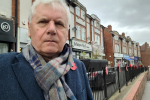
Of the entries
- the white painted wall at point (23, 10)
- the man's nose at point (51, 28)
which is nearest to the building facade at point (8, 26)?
the white painted wall at point (23, 10)

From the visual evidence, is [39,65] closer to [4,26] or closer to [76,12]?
[4,26]

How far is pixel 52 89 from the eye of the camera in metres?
0.88

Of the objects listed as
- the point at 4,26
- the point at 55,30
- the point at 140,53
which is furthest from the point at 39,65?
the point at 140,53

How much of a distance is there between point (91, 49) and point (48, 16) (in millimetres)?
16639

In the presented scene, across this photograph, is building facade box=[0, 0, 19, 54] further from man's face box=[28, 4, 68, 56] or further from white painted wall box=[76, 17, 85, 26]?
white painted wall box=[76, 17, 85, 26]

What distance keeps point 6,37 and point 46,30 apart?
298 inches

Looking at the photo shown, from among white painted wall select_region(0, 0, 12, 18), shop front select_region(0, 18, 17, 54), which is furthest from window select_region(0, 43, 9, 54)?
white painted wall select_region(0, 0, 12, 18)

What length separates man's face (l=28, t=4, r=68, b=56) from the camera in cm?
95

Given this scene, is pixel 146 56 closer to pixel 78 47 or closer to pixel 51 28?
pixel 78 47

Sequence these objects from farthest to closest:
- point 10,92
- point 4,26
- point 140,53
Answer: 1. point 140,53
2. point 4,26
3. point 10,92

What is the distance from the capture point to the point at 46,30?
0.95m

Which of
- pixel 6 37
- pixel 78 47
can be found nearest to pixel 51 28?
pixel 6 37

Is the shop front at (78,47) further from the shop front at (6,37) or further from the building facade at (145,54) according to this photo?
the building facade at (145,54)

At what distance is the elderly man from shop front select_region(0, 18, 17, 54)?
24.1 feet
